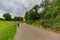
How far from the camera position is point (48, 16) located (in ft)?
92.1

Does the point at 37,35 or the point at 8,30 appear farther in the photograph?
the point at 8,30

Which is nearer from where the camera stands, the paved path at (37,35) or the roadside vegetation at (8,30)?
the paved path at (37,35)

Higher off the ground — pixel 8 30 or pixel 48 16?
pixel 48 16

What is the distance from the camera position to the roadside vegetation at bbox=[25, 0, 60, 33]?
790 inches

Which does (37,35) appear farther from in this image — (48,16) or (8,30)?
(48,16)

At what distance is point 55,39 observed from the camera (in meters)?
8.76

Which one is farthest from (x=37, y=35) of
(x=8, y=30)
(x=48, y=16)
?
(x=48, y=16)

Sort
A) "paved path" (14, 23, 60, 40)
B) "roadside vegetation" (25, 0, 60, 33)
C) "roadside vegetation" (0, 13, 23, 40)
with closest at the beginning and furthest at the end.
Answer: "paved path" (14, 23, 60, 40), "roadside vegetation" (0, 13, 23, 40), "roadside vegetation" (25, 0, 60, 33)

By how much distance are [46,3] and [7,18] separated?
104 feet

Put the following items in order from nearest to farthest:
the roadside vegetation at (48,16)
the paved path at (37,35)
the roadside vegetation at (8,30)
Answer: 1. the paved path at (37,35)
2. the roadside vegetation at (8,30)
3. the roadside vegetation at (48,16)

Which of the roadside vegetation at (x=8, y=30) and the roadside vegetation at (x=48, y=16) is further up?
the roadside vegetation at (x=48, y=16)

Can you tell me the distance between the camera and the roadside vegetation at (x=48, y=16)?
20.1 metres

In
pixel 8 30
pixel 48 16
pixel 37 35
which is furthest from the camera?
pixel 48 16

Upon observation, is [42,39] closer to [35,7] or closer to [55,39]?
[55,39]
